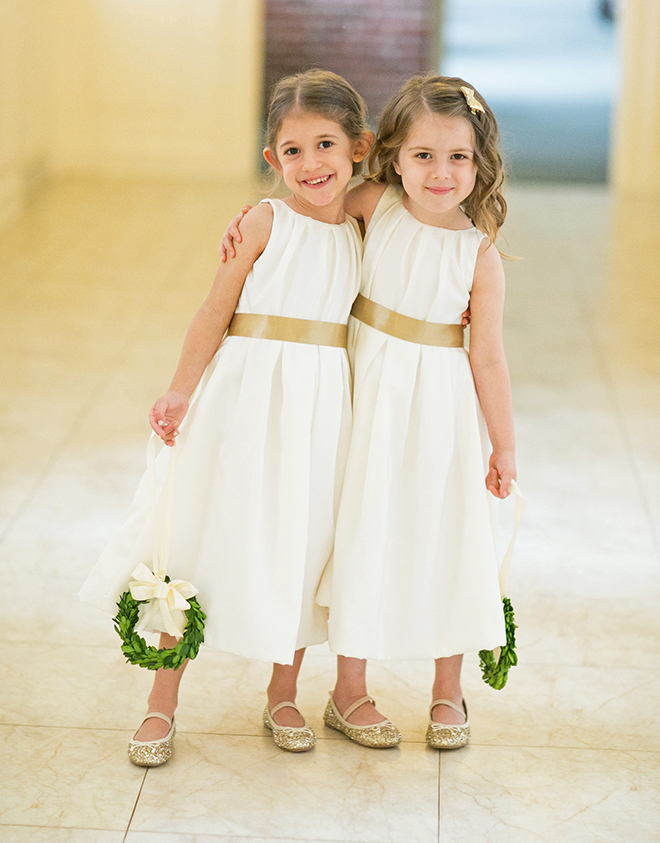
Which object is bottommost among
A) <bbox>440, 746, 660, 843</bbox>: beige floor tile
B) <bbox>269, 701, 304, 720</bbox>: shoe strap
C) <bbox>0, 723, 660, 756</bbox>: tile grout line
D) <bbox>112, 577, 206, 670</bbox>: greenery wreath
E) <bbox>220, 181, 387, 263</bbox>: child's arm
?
<bbox>0, 723, 660, 756</bbox>: tile grout line

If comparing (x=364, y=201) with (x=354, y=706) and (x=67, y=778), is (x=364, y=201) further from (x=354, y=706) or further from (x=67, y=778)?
(x=67, y=778)

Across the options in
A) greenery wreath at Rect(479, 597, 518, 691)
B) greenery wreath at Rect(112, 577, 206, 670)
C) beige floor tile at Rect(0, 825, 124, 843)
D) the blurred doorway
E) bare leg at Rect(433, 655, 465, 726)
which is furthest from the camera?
the blurred doorway

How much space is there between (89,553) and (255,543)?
35.1 inches

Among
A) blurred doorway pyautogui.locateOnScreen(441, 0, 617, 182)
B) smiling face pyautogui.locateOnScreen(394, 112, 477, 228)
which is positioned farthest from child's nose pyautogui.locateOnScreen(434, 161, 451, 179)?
blurred doorway pyautogui.locateOnScreen(441, 0, 617, 182)

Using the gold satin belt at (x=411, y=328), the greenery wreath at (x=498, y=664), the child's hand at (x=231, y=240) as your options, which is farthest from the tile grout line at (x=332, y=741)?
the child's hand at (x=231, y=240)

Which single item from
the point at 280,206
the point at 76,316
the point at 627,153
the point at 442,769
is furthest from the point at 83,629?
the point at 627,153

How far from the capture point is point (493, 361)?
5.32 ft

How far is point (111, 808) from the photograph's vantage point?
155cm

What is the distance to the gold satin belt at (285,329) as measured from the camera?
1.60 metres

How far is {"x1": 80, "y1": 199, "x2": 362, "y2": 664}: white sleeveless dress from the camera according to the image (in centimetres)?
158

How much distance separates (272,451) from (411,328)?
28cm

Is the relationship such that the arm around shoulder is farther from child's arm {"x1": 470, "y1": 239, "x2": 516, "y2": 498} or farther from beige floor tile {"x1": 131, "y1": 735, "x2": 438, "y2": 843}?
beige floor tile {"x1": 131, "y1": 735, "x2": 438, "y2": 843}

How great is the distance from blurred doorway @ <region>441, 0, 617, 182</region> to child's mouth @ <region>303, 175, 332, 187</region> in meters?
5.95

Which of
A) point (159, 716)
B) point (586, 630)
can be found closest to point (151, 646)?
point (159, 716)
